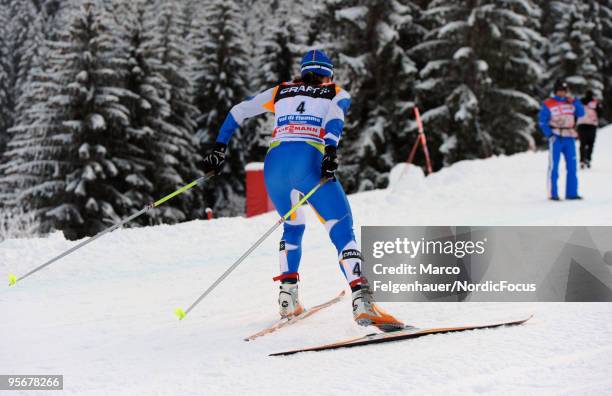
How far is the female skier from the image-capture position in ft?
15.2

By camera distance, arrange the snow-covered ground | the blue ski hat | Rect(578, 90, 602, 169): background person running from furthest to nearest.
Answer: Rect(578, 90, 602, 169): background person < the blue ski hat < the snow-covered ground

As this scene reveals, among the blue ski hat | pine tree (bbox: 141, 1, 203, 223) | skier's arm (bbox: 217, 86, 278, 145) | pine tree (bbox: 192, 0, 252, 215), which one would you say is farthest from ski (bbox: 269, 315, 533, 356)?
pine tree (bbox: 192, 0, 252, 215)

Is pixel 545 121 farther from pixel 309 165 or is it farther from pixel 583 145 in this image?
pixel 309 165

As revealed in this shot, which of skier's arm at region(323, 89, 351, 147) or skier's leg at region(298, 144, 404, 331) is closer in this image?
skier's leg at region(298, 144, 404, 331)

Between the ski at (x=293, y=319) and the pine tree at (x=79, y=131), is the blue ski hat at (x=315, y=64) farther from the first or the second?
the pine tree at (x=79, y=131)

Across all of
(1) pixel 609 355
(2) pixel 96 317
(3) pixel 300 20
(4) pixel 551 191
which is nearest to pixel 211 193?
(3) pixel 300 20

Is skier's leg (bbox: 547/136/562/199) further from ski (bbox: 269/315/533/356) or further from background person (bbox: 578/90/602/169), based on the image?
ski (bbox: 269/315/533/356)

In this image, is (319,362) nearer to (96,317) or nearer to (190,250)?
(96,317)

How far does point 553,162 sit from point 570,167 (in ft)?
1.11

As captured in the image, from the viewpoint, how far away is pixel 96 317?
5.38m

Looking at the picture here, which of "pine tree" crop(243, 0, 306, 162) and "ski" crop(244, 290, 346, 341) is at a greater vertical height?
"pine tree" crop(243, 0, 306, 162)

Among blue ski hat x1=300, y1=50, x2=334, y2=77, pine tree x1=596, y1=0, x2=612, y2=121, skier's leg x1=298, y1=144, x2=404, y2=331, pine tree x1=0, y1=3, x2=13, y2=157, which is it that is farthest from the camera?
pine tree x1=0, y1=3, x2=13, y2=157

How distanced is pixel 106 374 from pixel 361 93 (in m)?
20.4

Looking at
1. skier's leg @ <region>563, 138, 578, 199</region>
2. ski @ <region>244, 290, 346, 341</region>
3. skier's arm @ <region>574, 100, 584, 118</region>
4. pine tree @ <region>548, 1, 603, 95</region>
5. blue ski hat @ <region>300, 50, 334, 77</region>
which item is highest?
pine tree @ <region>548, 1, 603, 95</region>
